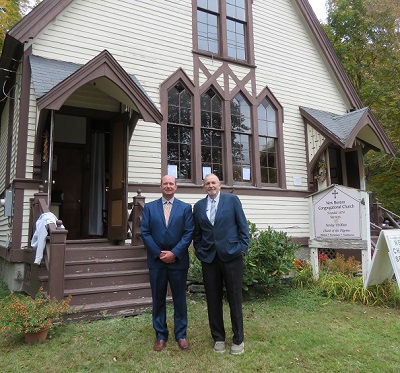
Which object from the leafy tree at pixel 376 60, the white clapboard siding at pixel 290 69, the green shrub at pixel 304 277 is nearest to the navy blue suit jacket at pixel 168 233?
the green shrub at pixel 304 277

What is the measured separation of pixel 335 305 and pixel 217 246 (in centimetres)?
322

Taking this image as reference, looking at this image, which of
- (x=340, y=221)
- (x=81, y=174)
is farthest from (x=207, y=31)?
(x=340, y=221)

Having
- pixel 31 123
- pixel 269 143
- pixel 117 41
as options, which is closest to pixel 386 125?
pixel 269 143

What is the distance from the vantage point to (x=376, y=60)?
2106cm

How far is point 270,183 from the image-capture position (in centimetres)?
1027

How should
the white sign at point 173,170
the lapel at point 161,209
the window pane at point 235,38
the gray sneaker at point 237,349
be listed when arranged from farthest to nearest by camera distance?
Result: the window pane at point 235,38, the white sign at point 173,170, the lapel at point 161,209, the gray sneaker at point 237,349

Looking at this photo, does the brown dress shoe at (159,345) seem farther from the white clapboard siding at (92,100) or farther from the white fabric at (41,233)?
the white clapboard siding at (92,100)

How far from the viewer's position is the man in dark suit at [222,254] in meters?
4.06

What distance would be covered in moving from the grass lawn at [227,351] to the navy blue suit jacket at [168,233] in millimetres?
958

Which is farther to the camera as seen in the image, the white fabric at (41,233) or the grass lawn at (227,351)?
the white fabric at (41,233)

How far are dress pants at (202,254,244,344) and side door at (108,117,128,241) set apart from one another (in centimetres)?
339

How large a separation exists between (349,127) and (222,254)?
7.42 metres

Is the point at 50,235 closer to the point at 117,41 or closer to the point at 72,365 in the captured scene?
the point at 72,365

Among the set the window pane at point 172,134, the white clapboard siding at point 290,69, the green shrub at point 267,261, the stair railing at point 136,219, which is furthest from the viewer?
the white clapboard siding at point 290,69
